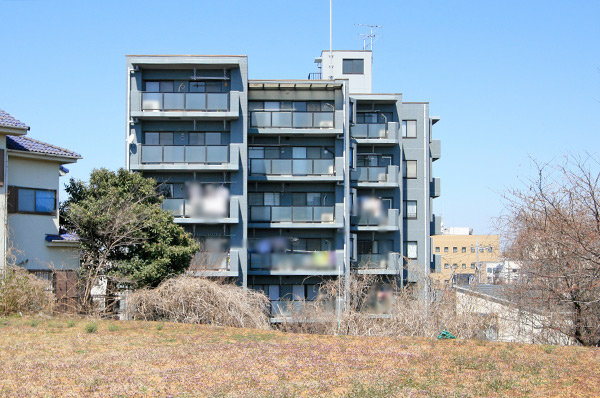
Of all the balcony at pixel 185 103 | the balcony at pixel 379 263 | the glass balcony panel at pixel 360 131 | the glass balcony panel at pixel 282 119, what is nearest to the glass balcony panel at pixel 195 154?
the balcony at pixel 185 103

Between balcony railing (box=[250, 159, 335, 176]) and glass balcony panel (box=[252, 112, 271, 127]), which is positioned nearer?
balcony railing (box=[250, 159, 335, 176])

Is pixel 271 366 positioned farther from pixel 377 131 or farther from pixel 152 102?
pixel 377 131

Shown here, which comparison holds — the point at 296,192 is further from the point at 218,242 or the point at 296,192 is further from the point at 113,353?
the point at 113,353

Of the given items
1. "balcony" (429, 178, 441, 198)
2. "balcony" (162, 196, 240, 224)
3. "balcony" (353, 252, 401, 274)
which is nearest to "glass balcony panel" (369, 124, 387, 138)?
"balcony" (429, 178, 441, 198)

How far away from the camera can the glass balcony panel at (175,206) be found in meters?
30.5

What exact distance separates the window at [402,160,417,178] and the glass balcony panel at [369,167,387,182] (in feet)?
7.03

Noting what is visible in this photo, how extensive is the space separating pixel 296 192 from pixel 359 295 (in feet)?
29.7

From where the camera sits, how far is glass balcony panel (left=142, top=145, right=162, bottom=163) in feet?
101

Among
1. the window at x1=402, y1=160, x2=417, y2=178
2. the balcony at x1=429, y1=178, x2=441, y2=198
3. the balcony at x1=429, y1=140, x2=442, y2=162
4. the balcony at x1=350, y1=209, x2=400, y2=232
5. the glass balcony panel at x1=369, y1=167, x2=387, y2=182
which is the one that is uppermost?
the balcony at x1=429, y1=140, x2=442, y2=162

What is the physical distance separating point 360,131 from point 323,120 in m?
3.07

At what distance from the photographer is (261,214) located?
3244cm

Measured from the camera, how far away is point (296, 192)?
33.3 meters

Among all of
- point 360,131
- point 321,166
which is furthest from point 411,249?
point 321,166

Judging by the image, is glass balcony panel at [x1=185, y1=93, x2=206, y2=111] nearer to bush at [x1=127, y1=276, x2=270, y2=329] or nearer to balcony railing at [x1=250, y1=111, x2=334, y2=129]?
balcony railing at [x1=250, y1=111, x2=334, y2=129]
